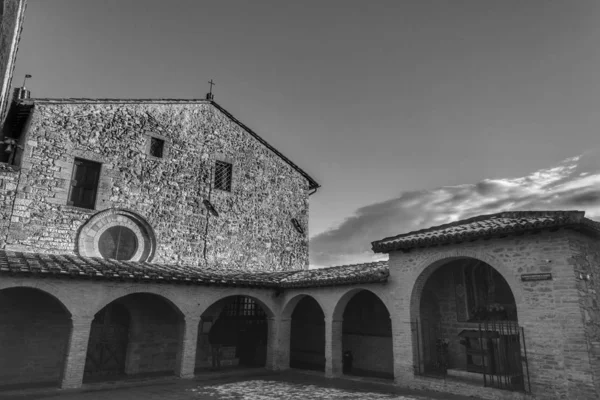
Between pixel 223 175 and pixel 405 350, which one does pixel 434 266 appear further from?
pixel 223 175

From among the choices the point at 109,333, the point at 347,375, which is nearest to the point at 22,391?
the point at 109,333

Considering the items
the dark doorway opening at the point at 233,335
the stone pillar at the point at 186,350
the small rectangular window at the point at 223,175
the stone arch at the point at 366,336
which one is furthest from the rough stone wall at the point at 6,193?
the stone arch at the point at 366,336

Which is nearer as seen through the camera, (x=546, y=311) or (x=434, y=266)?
(x=546, y=311)

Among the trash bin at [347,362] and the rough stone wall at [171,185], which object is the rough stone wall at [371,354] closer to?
the trash bin at [347,362]

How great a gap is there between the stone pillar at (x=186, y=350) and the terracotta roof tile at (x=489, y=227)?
6441 mm

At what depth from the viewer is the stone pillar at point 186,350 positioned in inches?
476

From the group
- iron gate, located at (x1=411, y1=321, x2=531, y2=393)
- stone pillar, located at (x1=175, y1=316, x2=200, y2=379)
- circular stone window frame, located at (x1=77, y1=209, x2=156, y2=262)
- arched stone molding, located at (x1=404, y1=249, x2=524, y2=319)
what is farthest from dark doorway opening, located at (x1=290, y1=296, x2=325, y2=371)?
circular stone window frame, located at (x1=77, y1=209, x2=156, y2=262)

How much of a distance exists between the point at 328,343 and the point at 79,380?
740 cm

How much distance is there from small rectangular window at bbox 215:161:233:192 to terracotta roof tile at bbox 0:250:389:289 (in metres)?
4.91

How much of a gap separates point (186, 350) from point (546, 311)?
33.1 ft

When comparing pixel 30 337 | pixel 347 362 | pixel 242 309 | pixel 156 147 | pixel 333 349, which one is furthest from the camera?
pixel 156 147

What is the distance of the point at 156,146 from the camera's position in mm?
16391

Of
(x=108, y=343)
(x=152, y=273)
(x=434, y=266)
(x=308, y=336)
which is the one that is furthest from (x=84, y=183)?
(x=434, y=266)

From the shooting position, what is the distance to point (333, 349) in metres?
13.0
